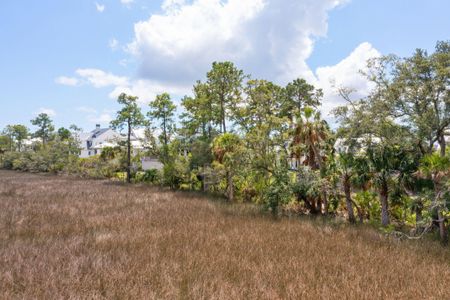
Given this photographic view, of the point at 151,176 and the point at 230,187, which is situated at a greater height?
the point at 151,176

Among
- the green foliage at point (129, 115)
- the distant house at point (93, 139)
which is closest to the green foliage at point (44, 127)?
the distant house at point (93, 139)

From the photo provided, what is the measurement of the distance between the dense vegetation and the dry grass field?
2078mm

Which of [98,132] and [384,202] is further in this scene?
[98,132]

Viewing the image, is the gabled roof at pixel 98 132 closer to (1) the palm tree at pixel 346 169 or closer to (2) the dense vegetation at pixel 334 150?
(2) the dense vegetation at pixel 334 150

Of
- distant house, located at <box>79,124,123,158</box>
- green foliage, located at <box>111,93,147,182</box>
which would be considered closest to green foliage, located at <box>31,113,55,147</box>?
distant house, located at <box>79,124,123,158</box>

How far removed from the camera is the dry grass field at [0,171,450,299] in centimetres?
527

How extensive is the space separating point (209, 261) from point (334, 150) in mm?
8849

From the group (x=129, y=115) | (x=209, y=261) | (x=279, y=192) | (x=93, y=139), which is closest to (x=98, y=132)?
(x=93, y=139)

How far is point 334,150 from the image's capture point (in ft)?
44.8

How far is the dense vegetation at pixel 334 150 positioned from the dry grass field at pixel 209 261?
208 cm

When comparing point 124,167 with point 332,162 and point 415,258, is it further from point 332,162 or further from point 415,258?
point 415,258

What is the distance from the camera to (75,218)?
12453 mm

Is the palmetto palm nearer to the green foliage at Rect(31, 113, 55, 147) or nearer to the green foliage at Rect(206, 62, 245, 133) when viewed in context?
the green foliage at Rect(206, 62, 245, 133)

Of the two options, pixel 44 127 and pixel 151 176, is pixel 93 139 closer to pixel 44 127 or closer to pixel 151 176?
pixel 44 127
